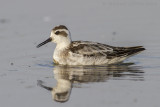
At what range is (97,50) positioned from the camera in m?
17.8

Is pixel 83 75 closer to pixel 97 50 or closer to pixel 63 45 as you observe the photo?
pixel 97 50

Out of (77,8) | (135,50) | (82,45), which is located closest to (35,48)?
(82,45)

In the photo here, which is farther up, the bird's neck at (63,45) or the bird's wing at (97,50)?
the bird's neck at (63,45)

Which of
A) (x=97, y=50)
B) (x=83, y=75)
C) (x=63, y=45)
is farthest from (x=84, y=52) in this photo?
(x=83, y=75)

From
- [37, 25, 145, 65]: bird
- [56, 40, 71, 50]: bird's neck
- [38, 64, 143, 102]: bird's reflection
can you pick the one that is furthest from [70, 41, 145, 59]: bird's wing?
[38, 64, 143, 102]: bird's reflection

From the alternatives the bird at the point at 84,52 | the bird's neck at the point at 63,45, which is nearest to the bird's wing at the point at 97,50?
the bird at the point at 84,52

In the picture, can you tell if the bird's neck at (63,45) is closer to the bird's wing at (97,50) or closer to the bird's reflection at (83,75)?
the bird's wing at (97,50)

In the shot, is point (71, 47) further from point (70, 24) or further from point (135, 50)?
point (70, 24)

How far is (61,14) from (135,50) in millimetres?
6890

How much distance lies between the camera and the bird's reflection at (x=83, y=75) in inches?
556

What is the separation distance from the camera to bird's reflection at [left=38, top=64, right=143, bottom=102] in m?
14.1

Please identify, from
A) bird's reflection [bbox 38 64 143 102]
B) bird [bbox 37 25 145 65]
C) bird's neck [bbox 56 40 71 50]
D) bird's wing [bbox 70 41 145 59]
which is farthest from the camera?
bird's neck [bbox 56 40 71 50]

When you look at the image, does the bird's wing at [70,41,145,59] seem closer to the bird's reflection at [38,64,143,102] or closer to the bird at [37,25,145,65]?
the bird at [37,25,145,65]

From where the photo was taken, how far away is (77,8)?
2469 centimetres
